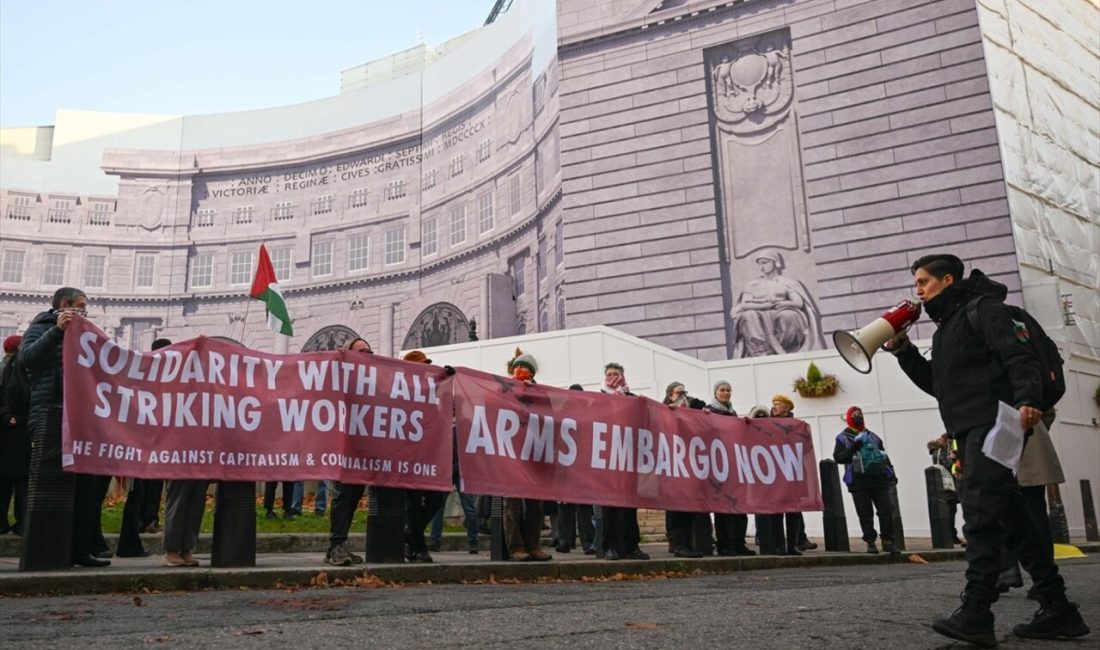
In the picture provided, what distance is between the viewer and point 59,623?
3689 mm

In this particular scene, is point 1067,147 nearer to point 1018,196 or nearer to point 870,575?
point 1018,196

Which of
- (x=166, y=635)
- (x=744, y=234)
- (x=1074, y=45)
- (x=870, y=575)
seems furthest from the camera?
(x=1074, y=45)

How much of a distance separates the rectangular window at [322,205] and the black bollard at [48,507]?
2949 cm

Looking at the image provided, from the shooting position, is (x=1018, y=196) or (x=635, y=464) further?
(x=1018, y=196)

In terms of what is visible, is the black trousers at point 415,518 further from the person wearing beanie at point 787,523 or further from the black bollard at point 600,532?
the person wearing beanie at point 787,523

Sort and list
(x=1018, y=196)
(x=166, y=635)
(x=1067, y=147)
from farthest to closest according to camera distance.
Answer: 1. (x=1067, y=147)
2. (x=1018, y=196)
3. (x=166, y=635)

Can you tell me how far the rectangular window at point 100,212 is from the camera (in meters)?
36.6

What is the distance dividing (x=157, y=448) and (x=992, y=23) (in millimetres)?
20875

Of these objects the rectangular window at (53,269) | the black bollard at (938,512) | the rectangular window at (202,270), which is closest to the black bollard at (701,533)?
the black bollard at (938,512)

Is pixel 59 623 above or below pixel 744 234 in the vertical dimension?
below

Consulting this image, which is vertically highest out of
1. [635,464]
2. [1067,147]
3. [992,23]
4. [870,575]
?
[992,23]

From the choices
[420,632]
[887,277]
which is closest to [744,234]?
[887,277]

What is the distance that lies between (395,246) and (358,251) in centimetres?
183

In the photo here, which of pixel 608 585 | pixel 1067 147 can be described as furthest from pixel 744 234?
pixel 608 585
